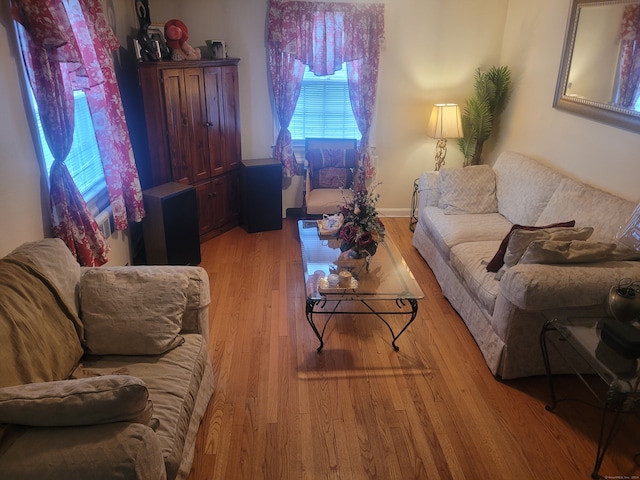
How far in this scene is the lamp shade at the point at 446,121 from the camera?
15.0 ft

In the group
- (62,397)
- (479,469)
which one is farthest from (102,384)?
(479,469)

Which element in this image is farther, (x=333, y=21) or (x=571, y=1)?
(x=333, y=21)

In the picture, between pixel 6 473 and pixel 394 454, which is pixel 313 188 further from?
pixel 6 473

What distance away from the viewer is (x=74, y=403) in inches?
57.6

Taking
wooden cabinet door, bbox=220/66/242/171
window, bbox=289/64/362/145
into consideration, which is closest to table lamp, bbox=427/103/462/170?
window, bbox=289/64/362/145

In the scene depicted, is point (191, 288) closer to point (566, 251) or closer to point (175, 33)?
point (566, 251)

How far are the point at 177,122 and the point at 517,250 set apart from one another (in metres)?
2.91

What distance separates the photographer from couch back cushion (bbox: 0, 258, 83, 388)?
5.61 ft

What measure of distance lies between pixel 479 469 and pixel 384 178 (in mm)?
3481

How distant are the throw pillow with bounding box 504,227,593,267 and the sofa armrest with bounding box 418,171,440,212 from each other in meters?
1.46

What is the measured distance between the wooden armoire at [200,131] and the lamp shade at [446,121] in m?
1.95

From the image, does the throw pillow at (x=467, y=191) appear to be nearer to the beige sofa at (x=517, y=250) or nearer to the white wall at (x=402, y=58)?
the beige sofa at (x=517, y=250)

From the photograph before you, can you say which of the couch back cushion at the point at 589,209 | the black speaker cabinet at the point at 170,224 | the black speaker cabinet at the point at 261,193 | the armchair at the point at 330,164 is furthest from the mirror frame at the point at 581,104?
the black speaker cabinet at the point at 170,224

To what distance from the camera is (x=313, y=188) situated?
4.91 m
